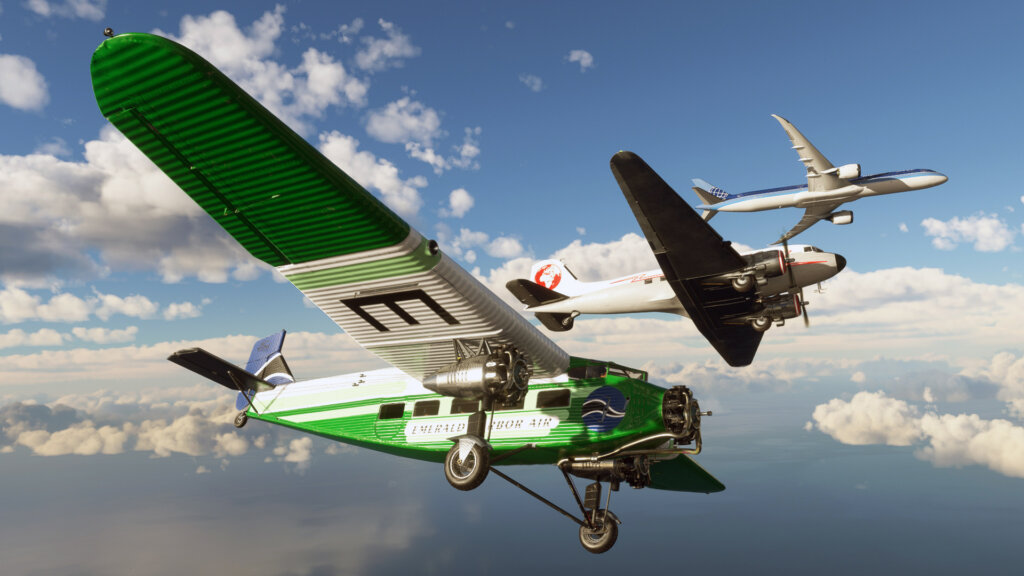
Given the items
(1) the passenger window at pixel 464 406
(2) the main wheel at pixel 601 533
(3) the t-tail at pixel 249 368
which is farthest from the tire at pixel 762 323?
(3) the t-tail at pixel 249 368

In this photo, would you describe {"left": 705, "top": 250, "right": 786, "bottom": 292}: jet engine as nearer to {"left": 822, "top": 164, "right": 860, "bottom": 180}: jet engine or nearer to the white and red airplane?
the white and red airplane

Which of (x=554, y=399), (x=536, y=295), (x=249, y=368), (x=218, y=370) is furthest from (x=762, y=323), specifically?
(x=218, y=370)

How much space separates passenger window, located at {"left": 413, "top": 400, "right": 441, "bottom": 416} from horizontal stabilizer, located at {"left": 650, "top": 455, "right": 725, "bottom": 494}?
7460 mm

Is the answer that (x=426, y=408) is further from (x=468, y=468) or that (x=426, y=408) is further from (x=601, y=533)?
(x=601, y=533)

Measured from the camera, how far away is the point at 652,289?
100 feet

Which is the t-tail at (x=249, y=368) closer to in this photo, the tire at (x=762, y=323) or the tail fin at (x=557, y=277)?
the tail fin at (x=557, y=277)

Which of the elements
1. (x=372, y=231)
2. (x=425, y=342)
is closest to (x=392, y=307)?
(x=425, y=342)

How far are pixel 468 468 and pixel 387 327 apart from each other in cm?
361

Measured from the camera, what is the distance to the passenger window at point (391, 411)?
16.9 metres

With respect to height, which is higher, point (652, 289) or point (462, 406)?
point (652, 289)

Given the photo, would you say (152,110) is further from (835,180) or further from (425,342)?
(835,180)

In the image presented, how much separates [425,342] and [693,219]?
14506 mm

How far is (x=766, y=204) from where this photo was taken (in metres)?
36.6

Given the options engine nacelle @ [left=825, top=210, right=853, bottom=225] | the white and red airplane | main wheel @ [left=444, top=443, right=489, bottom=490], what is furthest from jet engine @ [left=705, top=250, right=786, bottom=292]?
main wheel @ [left=444, top=443, right=489, bottom=490]
